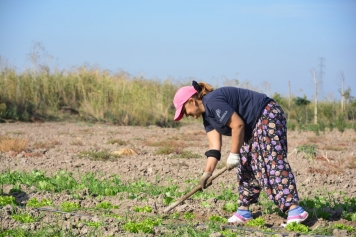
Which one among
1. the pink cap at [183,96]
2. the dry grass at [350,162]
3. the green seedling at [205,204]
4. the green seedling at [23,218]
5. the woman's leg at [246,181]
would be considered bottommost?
the dry grass at [350,162]

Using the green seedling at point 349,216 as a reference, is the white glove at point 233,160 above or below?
above

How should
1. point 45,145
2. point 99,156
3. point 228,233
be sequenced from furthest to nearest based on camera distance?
point 45,145, point 99,156, point 228,233

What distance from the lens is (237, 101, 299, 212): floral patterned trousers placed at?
518 centimetres

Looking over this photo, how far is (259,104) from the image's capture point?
17.4 feet

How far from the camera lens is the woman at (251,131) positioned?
16.8 feet

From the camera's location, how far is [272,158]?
5.21 meters

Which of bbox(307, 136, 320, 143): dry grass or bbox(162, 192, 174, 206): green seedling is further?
bbox(307, 136, 320, 143): dry grass

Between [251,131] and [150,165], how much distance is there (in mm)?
3835

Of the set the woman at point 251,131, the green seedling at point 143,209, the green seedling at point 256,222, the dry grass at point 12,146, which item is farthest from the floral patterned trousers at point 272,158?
the dry grass at point 12,146

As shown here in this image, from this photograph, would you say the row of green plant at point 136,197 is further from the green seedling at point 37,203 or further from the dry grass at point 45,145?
the dry grass at point 45,145

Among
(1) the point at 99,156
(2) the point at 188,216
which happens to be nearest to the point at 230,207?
(2) the point at 188,216

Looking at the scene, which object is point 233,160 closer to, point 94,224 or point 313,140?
point 94,224

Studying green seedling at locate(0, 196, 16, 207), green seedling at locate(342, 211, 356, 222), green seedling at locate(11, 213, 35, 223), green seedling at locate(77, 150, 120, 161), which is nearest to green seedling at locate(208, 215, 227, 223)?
green seedling at locate(342, 211, 356, 222)

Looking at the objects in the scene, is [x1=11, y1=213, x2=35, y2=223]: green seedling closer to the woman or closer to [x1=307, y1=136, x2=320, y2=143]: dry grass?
the woman
